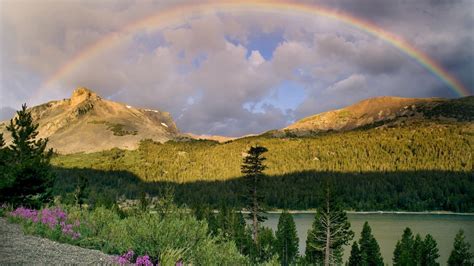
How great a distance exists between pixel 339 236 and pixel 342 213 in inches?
129

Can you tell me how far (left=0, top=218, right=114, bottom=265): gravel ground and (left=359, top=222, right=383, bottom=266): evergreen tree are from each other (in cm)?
5800

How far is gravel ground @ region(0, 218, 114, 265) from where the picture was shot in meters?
11.2

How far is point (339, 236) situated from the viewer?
56875mm

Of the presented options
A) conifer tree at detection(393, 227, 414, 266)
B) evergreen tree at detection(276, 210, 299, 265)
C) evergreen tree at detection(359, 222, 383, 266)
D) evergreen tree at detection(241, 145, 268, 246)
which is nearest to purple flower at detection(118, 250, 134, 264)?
evergreen tree at detection(241, 145, 268, 246)

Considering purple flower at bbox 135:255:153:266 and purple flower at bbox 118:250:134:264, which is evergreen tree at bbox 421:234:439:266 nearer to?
purple flower at bbox 118:250:134:264

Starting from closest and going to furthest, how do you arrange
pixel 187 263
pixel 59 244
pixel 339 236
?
pixel 187 263 → pixel 59 244 → pixel 339 236

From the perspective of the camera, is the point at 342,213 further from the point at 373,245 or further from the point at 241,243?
the point at 241,243

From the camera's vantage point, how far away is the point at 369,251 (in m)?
64.6

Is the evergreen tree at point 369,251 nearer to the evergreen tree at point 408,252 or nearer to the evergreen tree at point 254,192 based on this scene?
the evergreen tree at point 408,252

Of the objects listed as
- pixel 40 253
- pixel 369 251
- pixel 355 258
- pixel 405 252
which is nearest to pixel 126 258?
pixel 40 253

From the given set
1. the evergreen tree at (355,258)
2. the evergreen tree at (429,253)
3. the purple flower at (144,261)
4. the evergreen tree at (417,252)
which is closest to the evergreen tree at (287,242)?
the evergreen tree at (355,258)

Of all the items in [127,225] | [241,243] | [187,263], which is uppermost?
[127,225]

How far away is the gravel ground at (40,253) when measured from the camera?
1119 cm

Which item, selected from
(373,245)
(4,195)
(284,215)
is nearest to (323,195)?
(373,245)
